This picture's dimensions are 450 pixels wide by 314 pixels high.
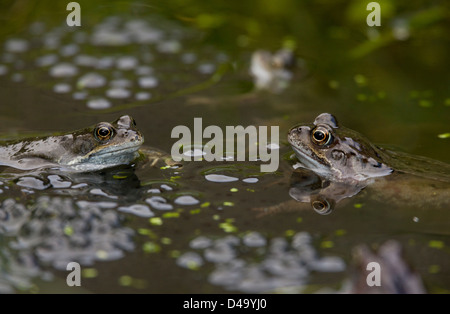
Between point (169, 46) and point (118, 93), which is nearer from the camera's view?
point (118, 93)

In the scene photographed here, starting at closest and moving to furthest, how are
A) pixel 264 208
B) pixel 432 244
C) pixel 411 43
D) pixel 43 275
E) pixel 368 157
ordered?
1. pixel 43 275
2. pixel 432 244
3. pixel 264 208
4. pixel 368 157
5. pixel 411 43

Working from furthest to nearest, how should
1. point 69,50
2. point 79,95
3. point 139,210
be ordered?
1. point 69,50
2. point 79,95
3. point 139,210

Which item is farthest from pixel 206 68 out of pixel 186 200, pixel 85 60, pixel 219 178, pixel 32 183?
pixel 32 183

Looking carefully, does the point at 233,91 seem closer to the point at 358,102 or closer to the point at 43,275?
the point at 358,102

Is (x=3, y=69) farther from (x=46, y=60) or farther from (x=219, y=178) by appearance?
(x=219, y=178)

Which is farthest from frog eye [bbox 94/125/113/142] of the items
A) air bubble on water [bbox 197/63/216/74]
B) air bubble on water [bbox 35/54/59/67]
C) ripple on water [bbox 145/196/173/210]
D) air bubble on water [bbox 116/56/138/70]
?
air bubble on water [bbox 35/54/59/67]

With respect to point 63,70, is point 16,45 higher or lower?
higher

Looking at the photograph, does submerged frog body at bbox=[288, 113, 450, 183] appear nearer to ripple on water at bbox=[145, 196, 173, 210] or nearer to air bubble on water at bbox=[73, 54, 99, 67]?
ripple on water at bbox=[145, 196, 173, 210]
